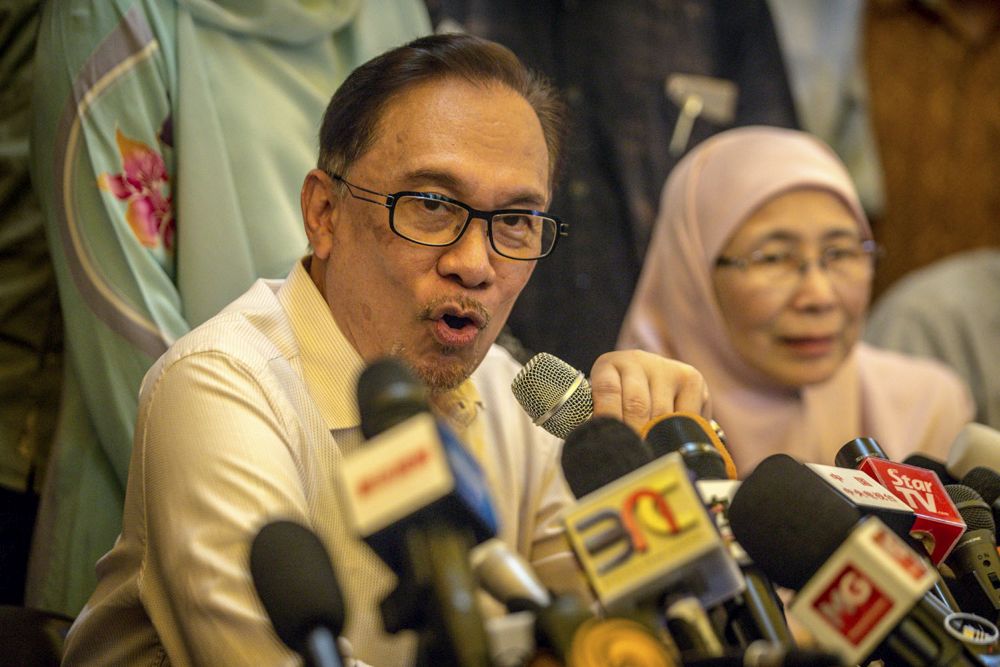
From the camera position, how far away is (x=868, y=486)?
84 centimetres

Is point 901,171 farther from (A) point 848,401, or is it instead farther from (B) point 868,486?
(B) point 868,486

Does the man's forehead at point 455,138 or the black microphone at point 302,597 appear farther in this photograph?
the man's forehead at point 455,138

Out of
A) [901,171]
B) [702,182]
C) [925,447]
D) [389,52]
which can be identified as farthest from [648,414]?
[901,171]

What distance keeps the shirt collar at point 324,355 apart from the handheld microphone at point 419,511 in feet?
1.48

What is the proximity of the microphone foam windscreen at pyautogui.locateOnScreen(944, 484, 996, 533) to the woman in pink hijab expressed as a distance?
0.74 m

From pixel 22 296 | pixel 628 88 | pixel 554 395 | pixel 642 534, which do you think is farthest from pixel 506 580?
pixel 628 88

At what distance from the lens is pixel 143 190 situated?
1257mm

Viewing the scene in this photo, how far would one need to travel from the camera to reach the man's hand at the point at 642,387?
3.40 ft

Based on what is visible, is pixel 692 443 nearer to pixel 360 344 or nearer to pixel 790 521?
pixel 790 521

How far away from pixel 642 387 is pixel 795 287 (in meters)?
0.97

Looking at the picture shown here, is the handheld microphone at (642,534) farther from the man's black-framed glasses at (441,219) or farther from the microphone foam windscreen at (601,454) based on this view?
the man's black-framed glasses at (441,219)

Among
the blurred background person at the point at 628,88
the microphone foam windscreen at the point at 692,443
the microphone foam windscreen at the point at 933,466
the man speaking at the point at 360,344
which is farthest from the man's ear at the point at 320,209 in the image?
the blurred background person at the point at 628,88

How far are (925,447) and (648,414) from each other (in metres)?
1.51

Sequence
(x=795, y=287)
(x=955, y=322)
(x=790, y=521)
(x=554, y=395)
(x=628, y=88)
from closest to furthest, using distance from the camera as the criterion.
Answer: (x=790, y=521) < (x=554, y=395) < (x=795, y=287) < (x=628, y=88) < (x=955, y=322)
